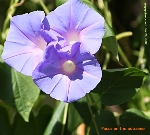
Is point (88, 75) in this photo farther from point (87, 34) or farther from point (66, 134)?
point (66, 134)

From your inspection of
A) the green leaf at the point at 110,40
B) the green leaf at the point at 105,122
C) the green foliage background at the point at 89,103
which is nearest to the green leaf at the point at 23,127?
the green foliage background at the point at 89,103

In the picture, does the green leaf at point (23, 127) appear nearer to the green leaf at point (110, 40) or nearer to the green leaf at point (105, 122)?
the green leaf at point (105, 122)

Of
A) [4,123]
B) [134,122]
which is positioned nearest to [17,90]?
[4,123]

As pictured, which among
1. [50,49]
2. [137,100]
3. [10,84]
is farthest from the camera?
[137,100]

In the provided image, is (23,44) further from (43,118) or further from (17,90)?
(43,118)

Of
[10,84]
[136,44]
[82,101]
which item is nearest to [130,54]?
[136,44]

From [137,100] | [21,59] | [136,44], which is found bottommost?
[137,100]

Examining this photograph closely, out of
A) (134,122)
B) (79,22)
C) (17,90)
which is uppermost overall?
(79,22)
